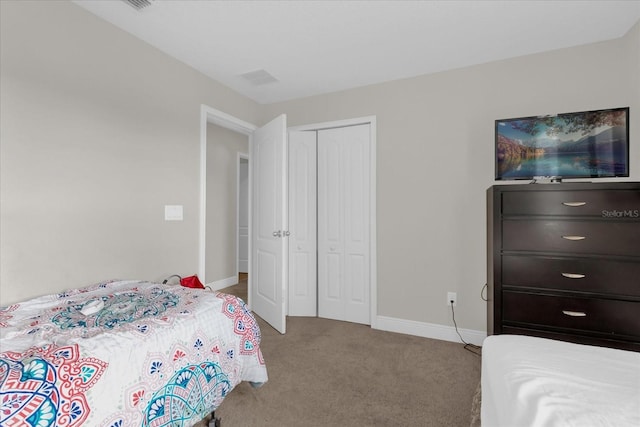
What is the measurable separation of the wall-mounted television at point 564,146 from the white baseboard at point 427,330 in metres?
1.45

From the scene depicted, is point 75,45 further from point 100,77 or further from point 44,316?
point 44,316

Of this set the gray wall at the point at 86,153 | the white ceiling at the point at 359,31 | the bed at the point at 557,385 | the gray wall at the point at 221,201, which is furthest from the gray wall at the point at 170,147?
the bed at the point at 557,385

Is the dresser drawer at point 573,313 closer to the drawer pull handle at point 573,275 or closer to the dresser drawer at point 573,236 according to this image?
the drawer pull handle at point 573,275

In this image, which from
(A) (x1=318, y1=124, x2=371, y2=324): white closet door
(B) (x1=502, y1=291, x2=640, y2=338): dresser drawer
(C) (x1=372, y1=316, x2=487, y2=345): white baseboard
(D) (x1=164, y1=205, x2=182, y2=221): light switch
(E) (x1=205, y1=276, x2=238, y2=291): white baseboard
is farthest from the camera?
(E) (x1=205, y1=276, x2=238, y2=291): white baseboard

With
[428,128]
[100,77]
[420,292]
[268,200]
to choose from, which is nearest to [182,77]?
[100,77]

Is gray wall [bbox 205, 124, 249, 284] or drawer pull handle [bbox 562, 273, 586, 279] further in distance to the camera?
gray wall [bbox 205, 124, 249, 284]

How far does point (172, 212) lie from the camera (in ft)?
8.71

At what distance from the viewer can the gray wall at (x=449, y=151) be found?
A: 2.49m

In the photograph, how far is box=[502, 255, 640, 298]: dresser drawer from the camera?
192 cm

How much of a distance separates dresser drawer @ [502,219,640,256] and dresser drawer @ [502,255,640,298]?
0.07 m

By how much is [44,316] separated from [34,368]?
63cm

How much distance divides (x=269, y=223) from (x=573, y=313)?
2.61m

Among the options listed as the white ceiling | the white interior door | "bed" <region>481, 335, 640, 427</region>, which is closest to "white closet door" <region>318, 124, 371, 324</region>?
the white interior door

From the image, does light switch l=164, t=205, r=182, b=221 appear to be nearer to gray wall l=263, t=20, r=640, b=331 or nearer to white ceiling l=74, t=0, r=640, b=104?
white ceiling l=74, t=0, r=640, b=104
